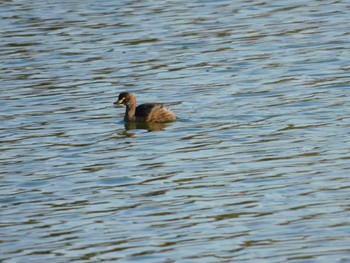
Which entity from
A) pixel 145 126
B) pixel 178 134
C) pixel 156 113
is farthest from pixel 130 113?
pixel 178 134

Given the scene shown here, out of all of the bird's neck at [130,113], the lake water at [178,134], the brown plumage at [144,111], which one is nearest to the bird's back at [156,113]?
the brown plumage at [144,111]

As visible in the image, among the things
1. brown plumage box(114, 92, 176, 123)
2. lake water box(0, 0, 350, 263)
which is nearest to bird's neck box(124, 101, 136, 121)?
brown plumage box(114, 92, 176, 123)

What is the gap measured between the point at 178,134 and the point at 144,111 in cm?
141

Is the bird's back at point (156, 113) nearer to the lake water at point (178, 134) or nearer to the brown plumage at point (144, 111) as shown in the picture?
the brown plumage at point (144, 111)

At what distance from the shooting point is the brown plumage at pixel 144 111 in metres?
17.9

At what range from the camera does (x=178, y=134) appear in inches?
671

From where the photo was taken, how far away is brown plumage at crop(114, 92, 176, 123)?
17.9 metres

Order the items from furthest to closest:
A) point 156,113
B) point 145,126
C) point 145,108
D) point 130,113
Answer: point 130,113, point 145,126, point 145,108, point 156,113

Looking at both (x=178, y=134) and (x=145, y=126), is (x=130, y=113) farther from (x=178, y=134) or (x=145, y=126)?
(x=178, y=134)

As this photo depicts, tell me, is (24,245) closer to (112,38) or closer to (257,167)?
(257,167)

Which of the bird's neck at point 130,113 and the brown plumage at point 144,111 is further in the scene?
the bird's neck at point 130,113

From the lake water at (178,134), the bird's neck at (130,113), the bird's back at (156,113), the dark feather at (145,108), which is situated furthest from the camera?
the bird's neck at (130,113)

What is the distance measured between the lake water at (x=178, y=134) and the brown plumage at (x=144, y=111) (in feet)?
0.51

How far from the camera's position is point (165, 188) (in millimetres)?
13656
